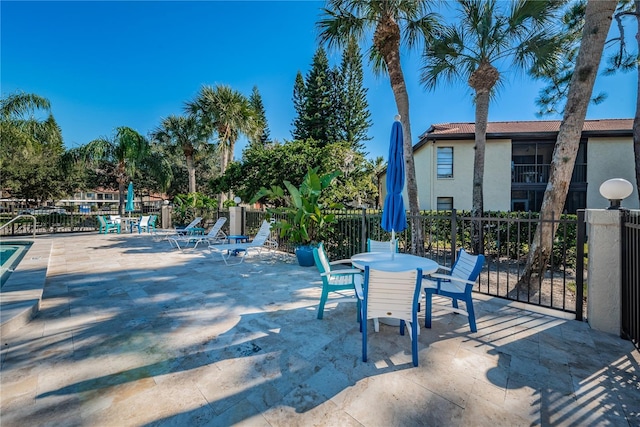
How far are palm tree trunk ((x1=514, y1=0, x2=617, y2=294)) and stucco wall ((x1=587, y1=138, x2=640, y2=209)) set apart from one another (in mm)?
14609

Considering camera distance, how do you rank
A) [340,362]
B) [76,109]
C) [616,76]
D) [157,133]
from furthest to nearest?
[157,133], [76,109], [616,76], [340,362]

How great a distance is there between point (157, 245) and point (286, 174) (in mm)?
5898

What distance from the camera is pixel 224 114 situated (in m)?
16.8

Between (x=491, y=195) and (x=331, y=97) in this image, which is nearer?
(x=491, y=195)

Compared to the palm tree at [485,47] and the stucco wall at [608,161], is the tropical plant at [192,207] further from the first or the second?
the stucco wall at [608,161]

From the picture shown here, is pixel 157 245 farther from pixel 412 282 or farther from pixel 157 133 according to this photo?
pixel 157 133

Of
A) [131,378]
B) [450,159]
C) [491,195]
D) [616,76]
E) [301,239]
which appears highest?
[616,76]

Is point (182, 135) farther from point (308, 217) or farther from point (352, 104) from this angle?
point (308, 217)

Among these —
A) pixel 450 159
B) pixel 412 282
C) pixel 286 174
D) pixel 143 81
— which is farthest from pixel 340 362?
pixel 143 81

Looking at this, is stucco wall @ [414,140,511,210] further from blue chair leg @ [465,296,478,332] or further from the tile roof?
blue chair leg @ [465,296,478,332]

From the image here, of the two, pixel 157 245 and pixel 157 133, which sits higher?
pixel 157 133

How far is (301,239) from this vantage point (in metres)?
7.88

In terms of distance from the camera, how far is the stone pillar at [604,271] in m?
3.56

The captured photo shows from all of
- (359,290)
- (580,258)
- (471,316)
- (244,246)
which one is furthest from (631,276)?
(244,246)
